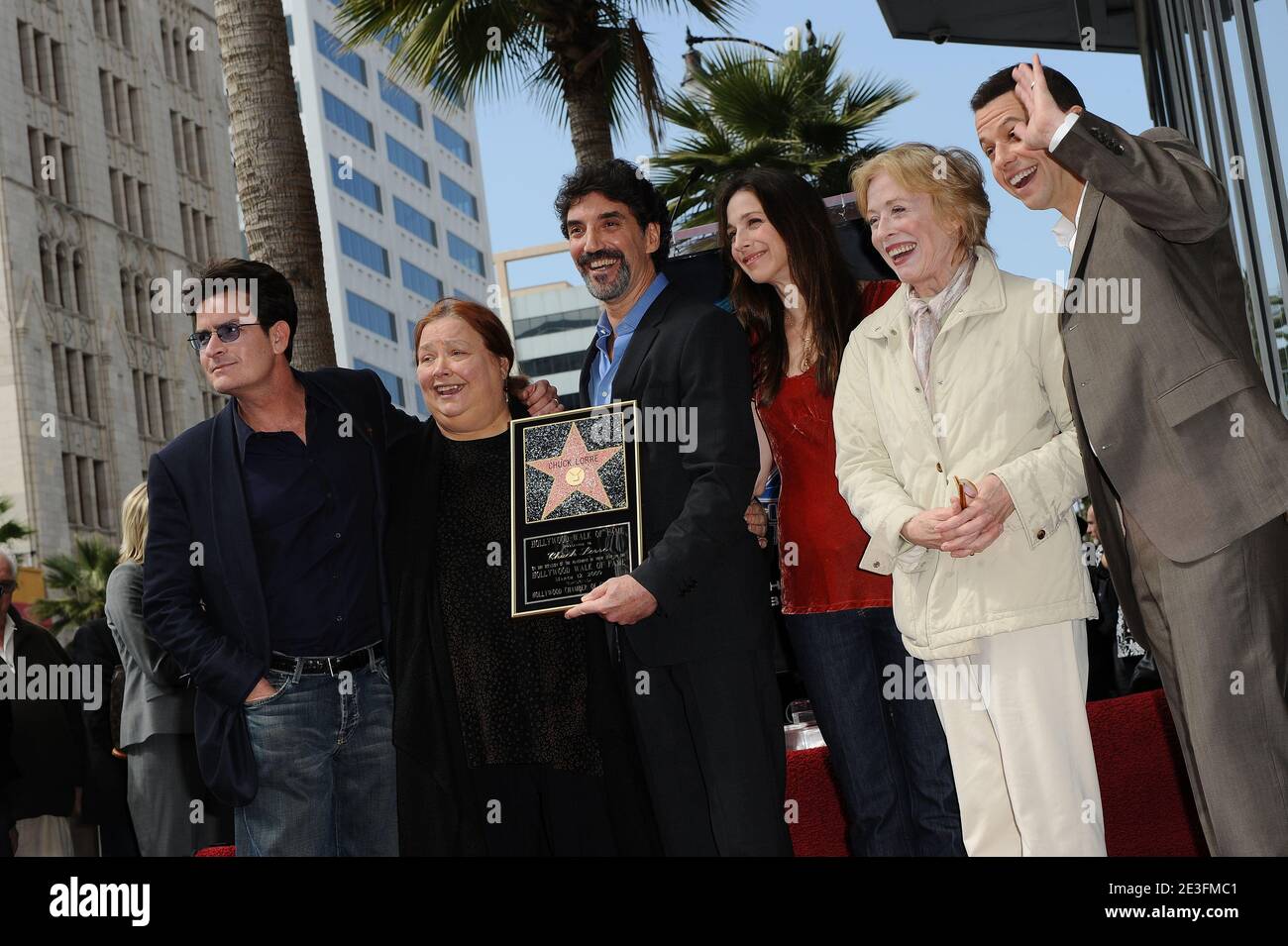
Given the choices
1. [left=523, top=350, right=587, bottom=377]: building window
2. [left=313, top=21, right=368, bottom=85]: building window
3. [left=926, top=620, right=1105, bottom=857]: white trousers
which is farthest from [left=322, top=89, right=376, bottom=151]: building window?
[left=926, top=620, right=1105, bottom=857]: white trousers

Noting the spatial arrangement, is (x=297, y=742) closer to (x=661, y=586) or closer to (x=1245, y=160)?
(x=661, y=586)

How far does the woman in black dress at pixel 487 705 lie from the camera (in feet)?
13.8

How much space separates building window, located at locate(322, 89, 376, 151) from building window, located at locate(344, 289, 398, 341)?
10432 mm

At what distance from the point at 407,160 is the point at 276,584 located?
89.9 metres

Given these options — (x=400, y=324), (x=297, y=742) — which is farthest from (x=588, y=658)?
(x=400, y=324)

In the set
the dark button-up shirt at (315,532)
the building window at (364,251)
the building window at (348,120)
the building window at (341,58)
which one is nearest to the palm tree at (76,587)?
the dark button-up shirt at (315,532)

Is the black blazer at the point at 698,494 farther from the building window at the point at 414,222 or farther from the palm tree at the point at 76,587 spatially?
the building window at the point at 414,222

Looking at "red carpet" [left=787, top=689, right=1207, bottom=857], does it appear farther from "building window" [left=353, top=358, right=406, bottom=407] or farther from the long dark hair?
"building window" [left=353, top=358, right=406, bottom=407]

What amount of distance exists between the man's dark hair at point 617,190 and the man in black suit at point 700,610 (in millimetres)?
506

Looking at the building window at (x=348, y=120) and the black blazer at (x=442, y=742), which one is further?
the building window at (x=348, y=120)

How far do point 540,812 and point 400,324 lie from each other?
8271cm

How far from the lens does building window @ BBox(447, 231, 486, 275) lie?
96.0 m

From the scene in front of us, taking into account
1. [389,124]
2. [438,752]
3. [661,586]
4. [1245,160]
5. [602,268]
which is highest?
[389,124]
